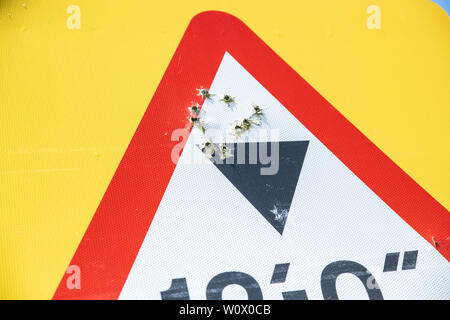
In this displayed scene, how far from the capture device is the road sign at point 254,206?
1.29 metres

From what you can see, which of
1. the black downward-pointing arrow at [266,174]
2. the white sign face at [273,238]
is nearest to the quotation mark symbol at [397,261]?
the white sign face at [273,238]

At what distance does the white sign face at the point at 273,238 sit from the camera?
1.29 metres

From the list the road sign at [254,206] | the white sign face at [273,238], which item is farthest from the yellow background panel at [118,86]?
the white sign face at [273,238]

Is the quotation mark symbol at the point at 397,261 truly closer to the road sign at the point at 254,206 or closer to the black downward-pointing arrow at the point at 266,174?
the road sign at the point at 254,206

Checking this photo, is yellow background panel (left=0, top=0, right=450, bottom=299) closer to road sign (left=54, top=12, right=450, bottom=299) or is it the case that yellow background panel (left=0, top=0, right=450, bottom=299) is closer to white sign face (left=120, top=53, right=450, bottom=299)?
road sign (left=54, top=12, right=450, bottom=299)

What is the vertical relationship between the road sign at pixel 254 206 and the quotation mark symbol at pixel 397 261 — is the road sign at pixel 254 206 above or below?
above

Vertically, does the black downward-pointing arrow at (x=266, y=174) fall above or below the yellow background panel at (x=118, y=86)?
below

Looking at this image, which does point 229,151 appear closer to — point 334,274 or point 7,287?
point 334,274

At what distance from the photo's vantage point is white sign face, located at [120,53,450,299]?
129cm

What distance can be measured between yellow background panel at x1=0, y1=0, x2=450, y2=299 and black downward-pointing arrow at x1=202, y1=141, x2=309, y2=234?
0.29 metres

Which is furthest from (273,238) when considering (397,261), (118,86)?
(118,86)

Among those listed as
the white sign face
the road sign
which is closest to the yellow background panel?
the road sign

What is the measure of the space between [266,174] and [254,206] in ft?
0.45
